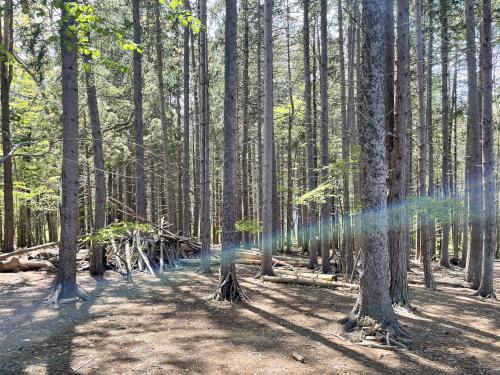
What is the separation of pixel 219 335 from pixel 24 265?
379 inches

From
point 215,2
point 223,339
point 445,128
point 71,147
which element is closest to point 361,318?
point 223,339

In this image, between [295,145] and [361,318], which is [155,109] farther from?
[361,318]

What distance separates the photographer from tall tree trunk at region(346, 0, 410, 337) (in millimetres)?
6195

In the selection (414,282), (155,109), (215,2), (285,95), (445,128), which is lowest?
(414,282)

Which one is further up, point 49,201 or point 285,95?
point 285,95


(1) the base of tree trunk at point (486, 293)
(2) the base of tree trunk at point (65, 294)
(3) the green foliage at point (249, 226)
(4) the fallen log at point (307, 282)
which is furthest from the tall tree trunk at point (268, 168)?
(1) the base of tree trunk at point (486, 293)

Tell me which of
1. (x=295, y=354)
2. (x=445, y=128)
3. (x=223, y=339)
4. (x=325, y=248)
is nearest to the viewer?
(x=295, y=354)

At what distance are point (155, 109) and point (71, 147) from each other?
12868 millimetres

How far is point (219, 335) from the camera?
6.14 m

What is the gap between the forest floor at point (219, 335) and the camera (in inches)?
194

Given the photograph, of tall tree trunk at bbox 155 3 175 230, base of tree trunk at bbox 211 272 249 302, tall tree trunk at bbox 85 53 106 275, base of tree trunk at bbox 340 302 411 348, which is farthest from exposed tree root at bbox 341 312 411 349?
tall tree trunk at bbox 155 3 175 230

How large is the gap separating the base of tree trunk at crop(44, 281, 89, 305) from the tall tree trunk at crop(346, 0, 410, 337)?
6.06m

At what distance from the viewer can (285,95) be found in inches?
961

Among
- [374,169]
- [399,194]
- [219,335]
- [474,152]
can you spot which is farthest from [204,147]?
[474,152]
